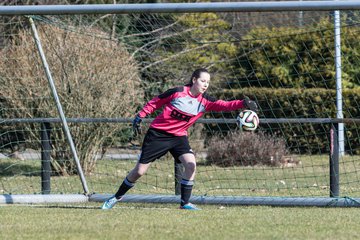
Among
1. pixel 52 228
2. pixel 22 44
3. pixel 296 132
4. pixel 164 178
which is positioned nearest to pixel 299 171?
pixel 296 132

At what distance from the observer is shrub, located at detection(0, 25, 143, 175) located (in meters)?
16.2

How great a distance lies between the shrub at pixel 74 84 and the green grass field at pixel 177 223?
19.1ft

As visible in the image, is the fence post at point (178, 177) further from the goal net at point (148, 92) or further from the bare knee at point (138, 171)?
the goal net at point (148, 92)

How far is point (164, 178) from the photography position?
15.9m

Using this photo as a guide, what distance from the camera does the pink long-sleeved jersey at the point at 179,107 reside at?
33.7 ft

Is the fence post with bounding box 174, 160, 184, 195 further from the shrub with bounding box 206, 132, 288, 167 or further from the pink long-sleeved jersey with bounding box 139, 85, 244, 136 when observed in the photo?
the shrub with bounding box 206, 132, 288, 167

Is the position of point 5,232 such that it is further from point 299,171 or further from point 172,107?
point 299,171

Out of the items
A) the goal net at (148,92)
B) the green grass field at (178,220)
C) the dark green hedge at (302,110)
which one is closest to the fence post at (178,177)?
the green grass field at (178,220)

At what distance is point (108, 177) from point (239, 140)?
3240mm

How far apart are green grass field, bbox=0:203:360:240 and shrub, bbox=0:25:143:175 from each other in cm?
581

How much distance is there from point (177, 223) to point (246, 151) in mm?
9058

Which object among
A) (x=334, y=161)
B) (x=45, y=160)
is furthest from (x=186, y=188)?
(x=45, y=160)

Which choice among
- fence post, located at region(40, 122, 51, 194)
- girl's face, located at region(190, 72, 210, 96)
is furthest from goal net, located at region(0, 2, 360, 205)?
girl's face, located at region(190, 72, 210, 96)

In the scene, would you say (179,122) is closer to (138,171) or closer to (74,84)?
(138,171)
